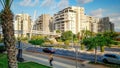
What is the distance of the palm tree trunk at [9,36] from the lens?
1474cm

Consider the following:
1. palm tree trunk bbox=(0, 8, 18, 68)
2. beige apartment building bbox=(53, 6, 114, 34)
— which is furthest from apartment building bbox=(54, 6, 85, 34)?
palm tree trunk bbox=(0, 8, 18, 68)

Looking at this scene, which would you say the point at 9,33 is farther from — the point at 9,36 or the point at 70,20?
the point at 70,20

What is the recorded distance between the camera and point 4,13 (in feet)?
49.8

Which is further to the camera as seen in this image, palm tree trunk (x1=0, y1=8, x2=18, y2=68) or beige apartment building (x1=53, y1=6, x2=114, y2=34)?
beige apartment building (x1=53, y1=6, x2=114, y2=34)

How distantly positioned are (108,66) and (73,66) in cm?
466

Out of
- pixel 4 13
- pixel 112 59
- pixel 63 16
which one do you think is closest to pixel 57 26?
pixel 63 16

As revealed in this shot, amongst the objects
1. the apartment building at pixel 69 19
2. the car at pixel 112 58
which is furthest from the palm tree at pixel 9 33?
the apartment building at pixel 69 19

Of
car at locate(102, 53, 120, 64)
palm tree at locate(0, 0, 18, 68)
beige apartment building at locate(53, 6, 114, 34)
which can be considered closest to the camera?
palm tree at locate(0, 0, 18, 68)

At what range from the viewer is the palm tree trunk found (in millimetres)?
14741

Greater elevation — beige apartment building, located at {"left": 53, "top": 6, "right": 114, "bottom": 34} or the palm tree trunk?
beige apartment building, located at {"left": 53, "top": 6, "right": 114, "bottom": 34}

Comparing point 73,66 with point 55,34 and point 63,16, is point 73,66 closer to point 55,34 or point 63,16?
point 55,34

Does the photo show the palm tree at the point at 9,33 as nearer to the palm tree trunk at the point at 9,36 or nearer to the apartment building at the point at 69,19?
the palm tree trunk at the point at 9,36

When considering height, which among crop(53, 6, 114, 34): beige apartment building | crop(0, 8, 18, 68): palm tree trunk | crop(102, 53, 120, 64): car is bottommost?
crop(102, 53, 120, 64): car

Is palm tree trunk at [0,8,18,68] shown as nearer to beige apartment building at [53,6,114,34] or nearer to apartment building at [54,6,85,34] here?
beige apartment building at [53,6,114,34]
